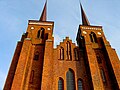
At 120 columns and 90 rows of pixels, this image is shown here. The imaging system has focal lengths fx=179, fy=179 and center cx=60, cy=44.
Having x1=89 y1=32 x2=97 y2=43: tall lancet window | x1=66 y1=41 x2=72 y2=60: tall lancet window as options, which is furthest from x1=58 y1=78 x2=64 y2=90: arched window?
x1=89 y1=32 x2=97 y2=43: tall lancet window

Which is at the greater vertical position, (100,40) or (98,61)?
(100,40)

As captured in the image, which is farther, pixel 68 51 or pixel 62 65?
pixel 68 51

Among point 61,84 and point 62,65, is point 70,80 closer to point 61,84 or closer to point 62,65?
point 61,84

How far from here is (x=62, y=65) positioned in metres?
19.5

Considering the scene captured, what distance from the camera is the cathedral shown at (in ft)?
55.5

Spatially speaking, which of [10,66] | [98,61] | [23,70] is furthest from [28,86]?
[98,61]

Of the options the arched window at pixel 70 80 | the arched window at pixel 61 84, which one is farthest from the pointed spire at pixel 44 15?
the arched window at pixel 61 84

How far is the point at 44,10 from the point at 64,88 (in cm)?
1847

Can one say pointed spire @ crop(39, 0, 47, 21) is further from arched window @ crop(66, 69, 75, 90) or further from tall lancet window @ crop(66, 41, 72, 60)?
arched window @ crop(66, 69, 75, 90)

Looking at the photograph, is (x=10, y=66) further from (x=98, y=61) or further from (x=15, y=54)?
(x=98, y=61)

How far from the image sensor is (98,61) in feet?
67.7

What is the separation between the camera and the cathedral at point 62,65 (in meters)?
16.9

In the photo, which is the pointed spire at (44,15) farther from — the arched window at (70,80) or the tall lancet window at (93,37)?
the arched window at (70,80)

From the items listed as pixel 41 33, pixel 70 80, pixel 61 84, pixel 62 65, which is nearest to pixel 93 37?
pixel 41 33
